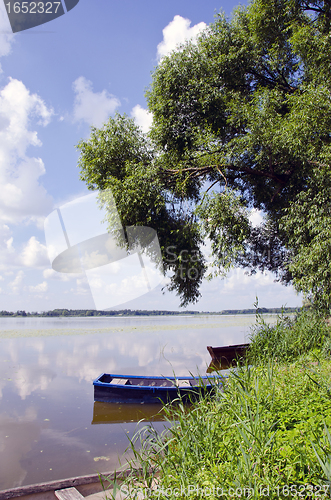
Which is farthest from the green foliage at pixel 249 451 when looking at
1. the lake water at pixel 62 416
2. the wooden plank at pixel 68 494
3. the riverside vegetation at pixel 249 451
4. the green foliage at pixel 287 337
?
the green foliage at pixel 287 337

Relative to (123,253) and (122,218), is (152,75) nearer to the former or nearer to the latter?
(122,218)

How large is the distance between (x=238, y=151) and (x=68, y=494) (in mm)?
9391

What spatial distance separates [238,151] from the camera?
998cm

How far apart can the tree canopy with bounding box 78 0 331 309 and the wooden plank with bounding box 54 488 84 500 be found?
706 centimetres

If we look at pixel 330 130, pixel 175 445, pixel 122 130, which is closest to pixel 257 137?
pixel 330 130

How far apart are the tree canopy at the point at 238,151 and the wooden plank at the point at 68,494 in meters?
7.06

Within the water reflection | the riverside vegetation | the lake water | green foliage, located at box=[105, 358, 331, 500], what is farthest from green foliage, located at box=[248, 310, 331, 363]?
green foliage, located at box=[105, 358, 331, 500]

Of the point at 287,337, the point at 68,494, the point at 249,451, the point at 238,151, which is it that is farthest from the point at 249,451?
the point at 238,151

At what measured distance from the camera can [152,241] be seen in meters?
11.4

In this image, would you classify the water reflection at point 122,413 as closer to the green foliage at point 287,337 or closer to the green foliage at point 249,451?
the green foliage at point 287,337

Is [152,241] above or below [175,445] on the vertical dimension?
above

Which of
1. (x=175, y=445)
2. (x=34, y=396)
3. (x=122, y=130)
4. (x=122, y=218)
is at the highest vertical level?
(x=122, y=130)

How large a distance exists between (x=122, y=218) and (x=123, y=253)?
158 cm

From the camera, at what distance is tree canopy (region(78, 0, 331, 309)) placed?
28.5 feet
